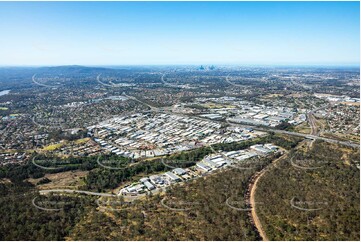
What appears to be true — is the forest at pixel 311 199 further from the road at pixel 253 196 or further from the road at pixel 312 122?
the road at pixel 312 122

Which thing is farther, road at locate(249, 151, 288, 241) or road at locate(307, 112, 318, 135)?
road at locate(307, 112, 318, 135)

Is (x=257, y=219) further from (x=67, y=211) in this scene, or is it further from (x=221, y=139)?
(x=221, y=139)

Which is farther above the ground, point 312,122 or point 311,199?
point 312,122

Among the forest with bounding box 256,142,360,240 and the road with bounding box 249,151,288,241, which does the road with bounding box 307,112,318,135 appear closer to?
the forest with bounding box 256,142,360,240

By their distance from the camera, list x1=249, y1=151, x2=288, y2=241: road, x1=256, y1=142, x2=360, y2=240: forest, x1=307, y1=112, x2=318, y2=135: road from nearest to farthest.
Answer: x1=256, y1=142, x2=360, y2=240: forest < x1=249, y1=151, x2=288, y2=241: road < x1=307, y1=112, x2=318, y2=135: road

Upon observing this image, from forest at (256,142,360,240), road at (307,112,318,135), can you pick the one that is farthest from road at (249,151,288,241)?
road at (307,112,318,135)

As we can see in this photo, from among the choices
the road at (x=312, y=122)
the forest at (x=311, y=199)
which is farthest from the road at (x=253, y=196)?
the road at (x=312, y=122)

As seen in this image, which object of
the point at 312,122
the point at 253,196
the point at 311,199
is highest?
the point at 312,122

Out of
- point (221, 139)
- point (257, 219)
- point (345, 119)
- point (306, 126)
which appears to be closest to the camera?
point (257, 219)

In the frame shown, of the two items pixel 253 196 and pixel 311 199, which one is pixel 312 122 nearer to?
pixel 311 199

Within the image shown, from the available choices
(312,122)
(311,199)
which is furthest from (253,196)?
(312,122)

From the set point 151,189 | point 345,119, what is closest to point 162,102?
point 345,119
